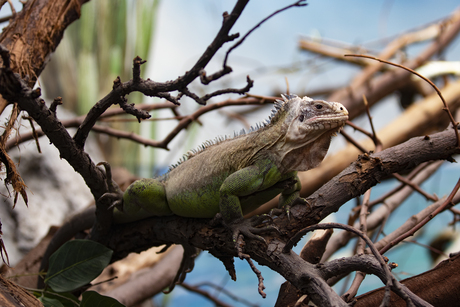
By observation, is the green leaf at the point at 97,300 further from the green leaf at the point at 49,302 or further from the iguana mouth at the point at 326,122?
the iguana mouth at the point at 326,122

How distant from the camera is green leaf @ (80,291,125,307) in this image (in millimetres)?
2158

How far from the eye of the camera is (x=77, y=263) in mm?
2445

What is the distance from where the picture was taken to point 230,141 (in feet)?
8.88

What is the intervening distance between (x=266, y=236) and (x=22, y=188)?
1.45 metres

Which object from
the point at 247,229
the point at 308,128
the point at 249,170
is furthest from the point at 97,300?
the point at 308,128

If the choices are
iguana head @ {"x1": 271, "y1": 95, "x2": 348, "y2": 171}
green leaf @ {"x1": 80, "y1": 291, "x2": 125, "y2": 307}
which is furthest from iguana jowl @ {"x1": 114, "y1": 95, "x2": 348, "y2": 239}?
green leaf @ {"x1": 80, "y1": 291, "x2": 125, "y2": 307}

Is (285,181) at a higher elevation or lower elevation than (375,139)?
lower

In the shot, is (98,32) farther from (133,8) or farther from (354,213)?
(354,213)

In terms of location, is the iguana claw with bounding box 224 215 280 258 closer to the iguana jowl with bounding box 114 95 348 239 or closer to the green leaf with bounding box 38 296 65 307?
the iguana jowl with bounding box 114 95 348 239

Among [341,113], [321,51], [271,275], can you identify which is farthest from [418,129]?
[271,275]

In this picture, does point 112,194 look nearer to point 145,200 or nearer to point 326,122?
point 145,200

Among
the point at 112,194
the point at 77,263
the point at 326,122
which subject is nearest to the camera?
the point at 326,122

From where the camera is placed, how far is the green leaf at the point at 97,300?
2158 mm

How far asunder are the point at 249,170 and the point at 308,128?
48 cm
